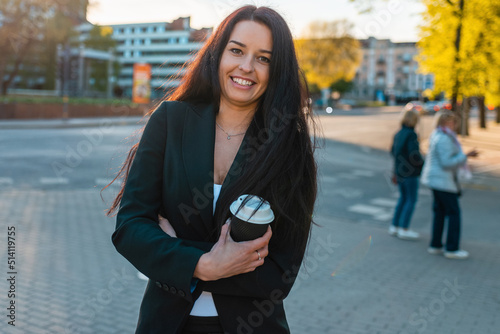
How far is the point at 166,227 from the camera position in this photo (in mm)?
1763

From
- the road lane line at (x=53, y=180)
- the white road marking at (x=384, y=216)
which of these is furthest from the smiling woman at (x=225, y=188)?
the road lane line at (x=53, y=180)

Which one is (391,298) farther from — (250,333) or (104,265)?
(250,333)

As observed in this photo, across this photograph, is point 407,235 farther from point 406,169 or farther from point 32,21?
point 32,21

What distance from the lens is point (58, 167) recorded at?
1258 centimetres

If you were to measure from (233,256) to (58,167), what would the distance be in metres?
11.9

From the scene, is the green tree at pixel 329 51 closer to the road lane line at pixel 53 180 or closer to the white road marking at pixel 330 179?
the white road marking at pixel 330 179

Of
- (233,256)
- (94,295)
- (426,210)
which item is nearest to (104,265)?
(94,295)

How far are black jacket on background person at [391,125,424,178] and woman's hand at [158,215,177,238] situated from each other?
20.6 feet

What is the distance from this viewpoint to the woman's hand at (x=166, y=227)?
1753mm

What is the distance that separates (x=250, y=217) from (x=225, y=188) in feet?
0.84

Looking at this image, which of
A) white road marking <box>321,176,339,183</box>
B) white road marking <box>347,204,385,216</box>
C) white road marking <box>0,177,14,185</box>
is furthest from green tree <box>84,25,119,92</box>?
white road marking <box>347,204,385,216</box>

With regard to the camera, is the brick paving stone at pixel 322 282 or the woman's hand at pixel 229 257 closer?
the woman's hand at pixel 229 257

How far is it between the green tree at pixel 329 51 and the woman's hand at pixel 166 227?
216 feet

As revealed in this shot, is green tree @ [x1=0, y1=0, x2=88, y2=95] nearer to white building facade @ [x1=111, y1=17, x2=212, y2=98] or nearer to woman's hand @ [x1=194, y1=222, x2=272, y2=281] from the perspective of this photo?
woman's hand @ [x1=194, y1=222, x2=272, y2=281]
